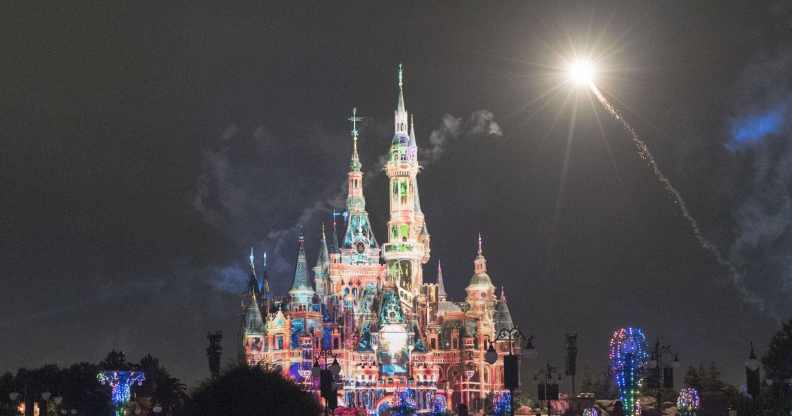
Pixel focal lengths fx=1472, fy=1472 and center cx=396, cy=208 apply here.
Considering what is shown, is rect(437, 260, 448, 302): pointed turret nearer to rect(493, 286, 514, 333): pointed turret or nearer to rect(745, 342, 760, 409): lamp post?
rect(493, 286, 514, 333): pointed turret

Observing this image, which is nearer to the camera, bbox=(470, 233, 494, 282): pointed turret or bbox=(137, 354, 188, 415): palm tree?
bbox=(137, 354, 188, 415): palm tree

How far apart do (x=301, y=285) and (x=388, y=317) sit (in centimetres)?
1077

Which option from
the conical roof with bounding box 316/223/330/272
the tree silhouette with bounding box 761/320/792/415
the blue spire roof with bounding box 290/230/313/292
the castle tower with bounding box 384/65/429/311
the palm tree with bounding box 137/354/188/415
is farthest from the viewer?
the conical roof with bounding box 316/223/330/272

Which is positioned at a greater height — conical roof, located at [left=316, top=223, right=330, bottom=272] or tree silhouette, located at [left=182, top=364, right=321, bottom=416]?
conical roof, located at [left=316, top=223, right=330, bottom=272]

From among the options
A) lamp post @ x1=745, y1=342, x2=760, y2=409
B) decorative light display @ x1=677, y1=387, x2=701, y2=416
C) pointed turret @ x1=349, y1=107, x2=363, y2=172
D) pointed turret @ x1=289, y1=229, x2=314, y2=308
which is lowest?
decorative light display @ x1=677, y1=387, x2=701, y2=416

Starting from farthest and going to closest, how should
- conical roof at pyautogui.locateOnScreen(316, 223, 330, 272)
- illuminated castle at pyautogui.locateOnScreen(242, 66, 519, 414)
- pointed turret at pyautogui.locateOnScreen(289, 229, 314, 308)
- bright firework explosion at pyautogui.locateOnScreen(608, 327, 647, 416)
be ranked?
conical roof at pyautogui.locateOnScreen(316, 223, 330, 272)
pointed turret at pyautogui.locateOnScreen(289, 229, 314, 308)
illuminated castle at pyautogui.locateOnScreen(242, 66, 519, 414)
bright firework explosion at pyautogui.locateOnScreen(608, 327, 647, 416)

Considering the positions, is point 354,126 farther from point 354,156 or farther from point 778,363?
point 778,363

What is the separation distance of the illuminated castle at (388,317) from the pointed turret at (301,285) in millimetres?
103

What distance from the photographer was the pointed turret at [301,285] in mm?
150875

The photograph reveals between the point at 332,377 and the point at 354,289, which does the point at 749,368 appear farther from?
the point at 354,289

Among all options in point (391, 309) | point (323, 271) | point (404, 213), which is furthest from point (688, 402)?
point (323, 271)

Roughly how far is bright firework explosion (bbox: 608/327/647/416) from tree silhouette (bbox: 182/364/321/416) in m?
17.5

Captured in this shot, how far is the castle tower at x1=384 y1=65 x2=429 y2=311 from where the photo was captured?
509 ft

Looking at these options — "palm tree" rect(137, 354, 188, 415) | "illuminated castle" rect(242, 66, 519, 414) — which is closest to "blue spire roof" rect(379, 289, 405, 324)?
"illuminated castle" rect(242, 66, 519, 414)
